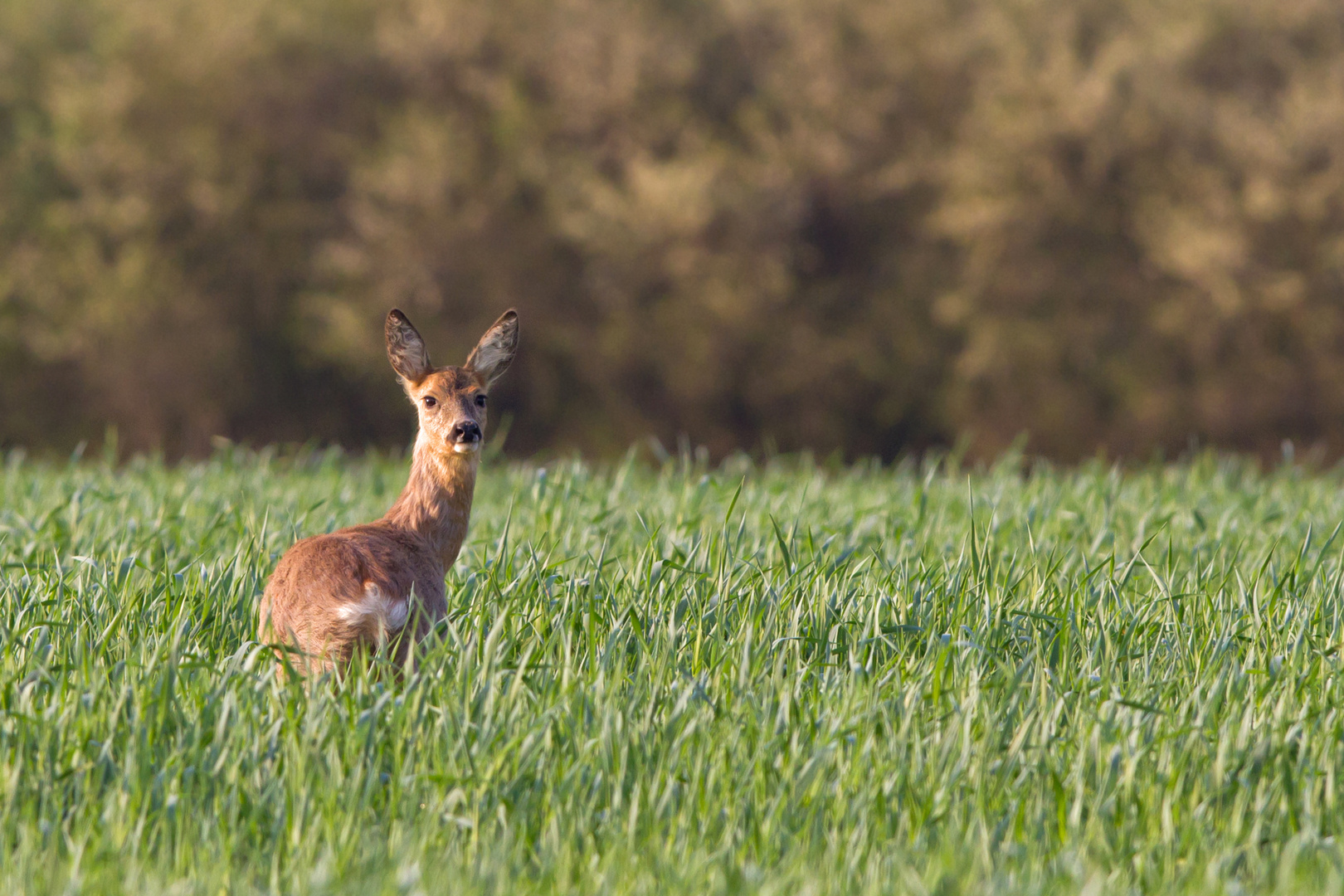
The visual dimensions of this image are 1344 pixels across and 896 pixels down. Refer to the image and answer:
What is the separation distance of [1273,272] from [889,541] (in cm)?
1679

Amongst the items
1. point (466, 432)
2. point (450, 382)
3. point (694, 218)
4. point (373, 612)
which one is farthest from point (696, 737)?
point (694, 218)

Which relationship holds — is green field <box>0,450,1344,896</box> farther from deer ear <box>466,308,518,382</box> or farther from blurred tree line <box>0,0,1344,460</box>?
blurred tree line <box>0,0,1344,460</box>

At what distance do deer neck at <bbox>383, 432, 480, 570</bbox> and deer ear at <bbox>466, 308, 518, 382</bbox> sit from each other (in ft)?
1.01

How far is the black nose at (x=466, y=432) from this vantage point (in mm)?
4289

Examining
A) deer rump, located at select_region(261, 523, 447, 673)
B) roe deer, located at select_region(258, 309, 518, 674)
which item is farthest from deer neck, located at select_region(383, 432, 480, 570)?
deer rump, located at select_region(261, 523, 447, 673)

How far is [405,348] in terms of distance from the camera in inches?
178

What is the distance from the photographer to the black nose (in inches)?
169

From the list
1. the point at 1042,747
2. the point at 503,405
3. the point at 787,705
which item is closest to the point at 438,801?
the point at 787,705

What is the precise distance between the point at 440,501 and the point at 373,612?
2.76ft

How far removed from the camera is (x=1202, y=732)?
11.4 ft

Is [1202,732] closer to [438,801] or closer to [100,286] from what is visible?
[438,801]

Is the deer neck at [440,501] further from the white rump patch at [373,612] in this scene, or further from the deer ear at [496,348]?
the white rump patch at [373,612]

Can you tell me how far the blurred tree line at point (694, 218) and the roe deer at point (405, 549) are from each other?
16.0 m

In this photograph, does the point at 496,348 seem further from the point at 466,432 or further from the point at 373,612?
the point at 373,612
